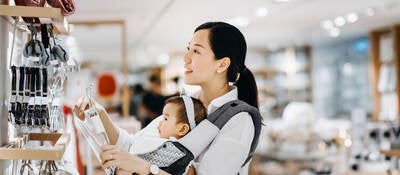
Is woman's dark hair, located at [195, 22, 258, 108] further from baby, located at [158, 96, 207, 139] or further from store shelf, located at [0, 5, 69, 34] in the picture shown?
store shelf, located at [0, 5, 69, 34]

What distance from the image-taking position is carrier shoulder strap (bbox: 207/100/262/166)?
1.79m

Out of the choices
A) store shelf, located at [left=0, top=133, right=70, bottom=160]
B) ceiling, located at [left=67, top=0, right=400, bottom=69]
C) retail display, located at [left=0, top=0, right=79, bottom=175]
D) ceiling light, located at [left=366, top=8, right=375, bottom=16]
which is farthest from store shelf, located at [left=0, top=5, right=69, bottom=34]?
ceiling light, located at [left=366, top=8, right=375, bottom=16]

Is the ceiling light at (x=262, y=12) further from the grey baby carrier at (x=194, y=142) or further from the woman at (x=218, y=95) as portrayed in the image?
the grey baby carrier at (x=194, y=142)

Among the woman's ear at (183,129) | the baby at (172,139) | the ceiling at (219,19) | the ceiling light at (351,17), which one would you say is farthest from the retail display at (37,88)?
the ceiling light at (351,17)

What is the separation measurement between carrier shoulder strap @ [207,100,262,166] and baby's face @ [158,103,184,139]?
0.12 metres

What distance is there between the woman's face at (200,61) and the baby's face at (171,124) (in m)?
0.13

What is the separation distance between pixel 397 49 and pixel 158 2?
4.15m

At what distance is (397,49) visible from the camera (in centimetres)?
788

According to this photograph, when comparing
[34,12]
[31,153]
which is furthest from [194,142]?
[34,12]

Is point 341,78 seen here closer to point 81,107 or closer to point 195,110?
point 195,110

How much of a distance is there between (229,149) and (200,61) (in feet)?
1.09

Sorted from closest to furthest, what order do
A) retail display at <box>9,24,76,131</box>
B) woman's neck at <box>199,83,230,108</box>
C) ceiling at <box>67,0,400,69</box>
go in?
1. retail display at <box>9,24,76,131</box>
2. woman's neck at <box>199,83,230,108</box>
3. ceiling at <box>67,0,400,69</box>

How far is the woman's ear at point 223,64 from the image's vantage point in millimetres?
1861

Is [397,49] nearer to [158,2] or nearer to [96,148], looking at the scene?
[158,2]
